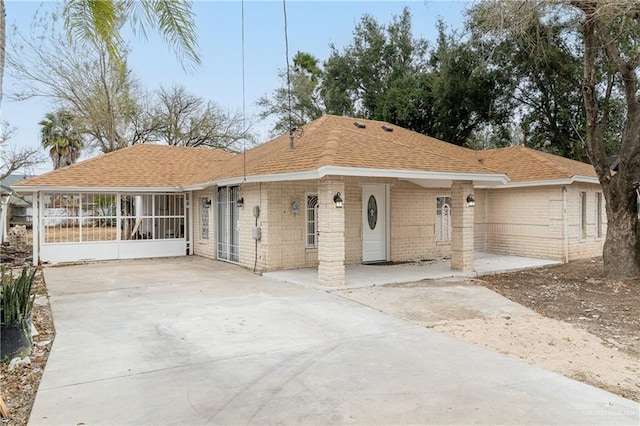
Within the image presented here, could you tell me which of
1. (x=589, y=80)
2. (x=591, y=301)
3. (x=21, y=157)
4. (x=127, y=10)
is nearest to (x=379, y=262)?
(x=591, y=301)

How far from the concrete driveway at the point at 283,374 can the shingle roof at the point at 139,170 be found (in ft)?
25.4

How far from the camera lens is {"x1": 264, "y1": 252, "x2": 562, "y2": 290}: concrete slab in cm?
1030

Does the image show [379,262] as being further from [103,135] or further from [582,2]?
[103,135]

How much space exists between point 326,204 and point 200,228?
319 inches

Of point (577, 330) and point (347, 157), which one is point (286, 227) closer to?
point (347, 157)

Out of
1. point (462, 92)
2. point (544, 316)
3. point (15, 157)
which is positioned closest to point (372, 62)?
point (462, 92)

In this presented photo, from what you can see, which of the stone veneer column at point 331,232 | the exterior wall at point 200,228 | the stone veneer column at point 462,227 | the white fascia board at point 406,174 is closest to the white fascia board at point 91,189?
the exterior wall at point 200,228

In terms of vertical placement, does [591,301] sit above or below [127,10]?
below

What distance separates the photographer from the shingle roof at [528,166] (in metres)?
14.6

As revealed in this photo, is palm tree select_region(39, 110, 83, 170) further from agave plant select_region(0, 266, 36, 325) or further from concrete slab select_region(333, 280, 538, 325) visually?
agave plant select_region(0, 266, 36, 325)

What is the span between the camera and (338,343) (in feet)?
18.9

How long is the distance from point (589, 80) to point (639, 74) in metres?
5.71

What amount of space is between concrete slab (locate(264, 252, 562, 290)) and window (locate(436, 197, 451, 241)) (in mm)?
1209

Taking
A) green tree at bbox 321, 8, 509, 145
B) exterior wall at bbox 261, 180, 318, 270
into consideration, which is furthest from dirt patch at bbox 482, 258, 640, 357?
green tree at bbox 321, 8, 509, 145
